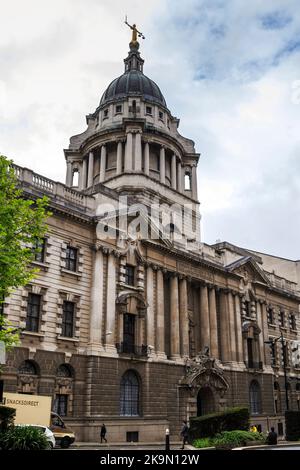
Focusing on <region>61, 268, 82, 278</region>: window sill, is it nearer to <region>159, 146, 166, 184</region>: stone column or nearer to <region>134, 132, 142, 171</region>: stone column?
<region>134, 132, 142, 171</region>: stone column

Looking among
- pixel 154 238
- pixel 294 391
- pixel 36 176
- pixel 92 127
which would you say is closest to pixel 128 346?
pixel 154 238

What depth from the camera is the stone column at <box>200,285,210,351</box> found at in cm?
4669

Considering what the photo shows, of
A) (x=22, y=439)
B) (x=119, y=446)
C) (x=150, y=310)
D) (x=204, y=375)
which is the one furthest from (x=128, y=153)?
(x=22, y=439)

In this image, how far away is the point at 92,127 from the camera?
211 ft

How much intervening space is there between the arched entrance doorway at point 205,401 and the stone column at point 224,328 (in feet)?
15.1

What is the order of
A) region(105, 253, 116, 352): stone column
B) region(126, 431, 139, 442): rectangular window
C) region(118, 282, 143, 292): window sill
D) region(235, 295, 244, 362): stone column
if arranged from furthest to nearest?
region(235, 295, 244, 362): stone column, region(118, 282, 143, 292): window sill, region(105, 253, 116, 352): stone column, region(126, 431, 139, 442): rectangular window

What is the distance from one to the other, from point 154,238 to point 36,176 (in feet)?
40.1

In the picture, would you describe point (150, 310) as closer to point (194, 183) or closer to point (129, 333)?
point (129, 333)

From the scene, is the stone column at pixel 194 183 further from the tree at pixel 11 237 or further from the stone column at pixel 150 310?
the tree at pixel 11 237

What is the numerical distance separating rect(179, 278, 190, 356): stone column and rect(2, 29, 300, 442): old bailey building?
116 millimetres

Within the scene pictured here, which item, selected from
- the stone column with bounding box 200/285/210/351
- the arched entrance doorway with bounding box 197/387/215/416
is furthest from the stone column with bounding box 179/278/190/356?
the arched entrance doorway with bounding box 197/387/215/416

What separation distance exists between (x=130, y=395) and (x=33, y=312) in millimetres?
10643

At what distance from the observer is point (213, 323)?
48.0m

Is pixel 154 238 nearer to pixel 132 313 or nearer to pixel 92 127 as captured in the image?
pixel 132 313
